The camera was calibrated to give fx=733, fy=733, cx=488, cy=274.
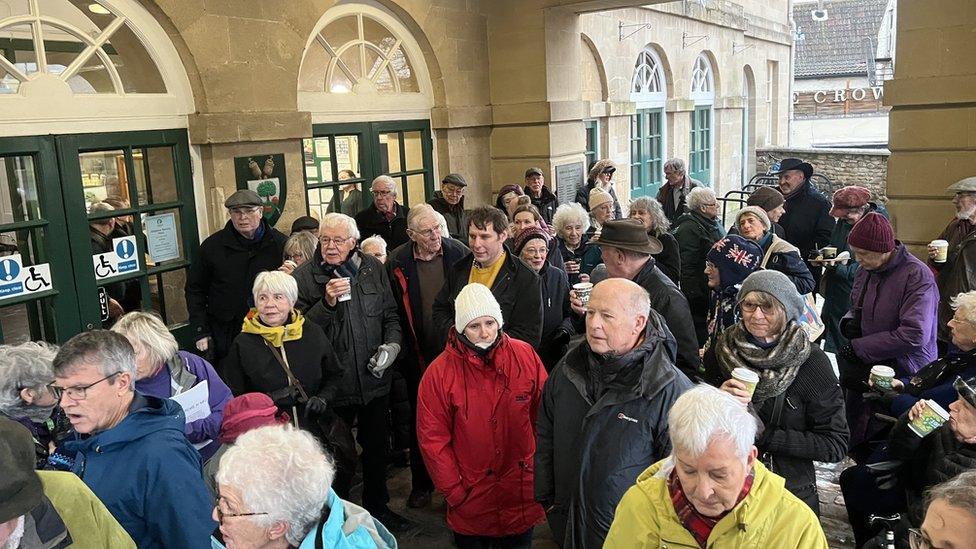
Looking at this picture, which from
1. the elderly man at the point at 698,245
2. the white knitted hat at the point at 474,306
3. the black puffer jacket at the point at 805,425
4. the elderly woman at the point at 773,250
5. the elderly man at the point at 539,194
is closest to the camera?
the black puffer jacket at the point at 805,425

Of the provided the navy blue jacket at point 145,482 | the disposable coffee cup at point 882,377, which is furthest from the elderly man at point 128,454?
the disposable coffee cup at point 882,377

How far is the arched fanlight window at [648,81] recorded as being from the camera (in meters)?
14.2

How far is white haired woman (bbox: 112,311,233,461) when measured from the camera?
10.3ft

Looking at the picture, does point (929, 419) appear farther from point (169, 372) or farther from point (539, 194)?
point (539, 194)

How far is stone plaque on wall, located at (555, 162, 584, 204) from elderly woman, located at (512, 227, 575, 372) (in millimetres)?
4349

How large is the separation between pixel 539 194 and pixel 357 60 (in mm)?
2463

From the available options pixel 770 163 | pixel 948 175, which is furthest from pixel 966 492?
pixel 770 163

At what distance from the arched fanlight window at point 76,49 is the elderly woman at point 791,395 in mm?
4517

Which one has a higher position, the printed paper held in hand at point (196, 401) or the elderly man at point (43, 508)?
the elderly man at point (43, 508)

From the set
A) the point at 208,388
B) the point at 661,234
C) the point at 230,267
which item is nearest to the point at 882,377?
the point at 661,234

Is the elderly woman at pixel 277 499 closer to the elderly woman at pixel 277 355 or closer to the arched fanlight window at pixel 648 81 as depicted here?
the elderly woman at pixel 277 355

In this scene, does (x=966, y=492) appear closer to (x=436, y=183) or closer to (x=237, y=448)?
(x=237, y=448)

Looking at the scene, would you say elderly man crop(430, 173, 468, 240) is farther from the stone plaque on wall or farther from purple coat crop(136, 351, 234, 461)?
purple coat crop(136, 351, 234, 461)

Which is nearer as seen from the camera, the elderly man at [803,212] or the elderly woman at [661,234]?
the elderly woman at [661,234]
